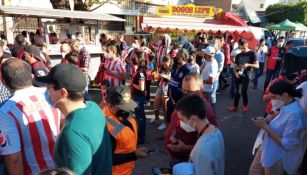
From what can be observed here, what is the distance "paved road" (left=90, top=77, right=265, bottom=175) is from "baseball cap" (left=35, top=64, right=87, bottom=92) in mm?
3135

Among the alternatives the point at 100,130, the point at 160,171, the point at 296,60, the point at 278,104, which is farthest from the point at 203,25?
the point at 100,130

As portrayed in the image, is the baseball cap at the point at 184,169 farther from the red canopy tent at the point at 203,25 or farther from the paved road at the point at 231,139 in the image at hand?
the red canopy tent at the point at 203,25

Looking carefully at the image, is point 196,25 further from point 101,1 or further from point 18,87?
point 18,87

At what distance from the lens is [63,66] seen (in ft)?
6.69

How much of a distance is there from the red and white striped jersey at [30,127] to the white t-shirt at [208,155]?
4.04 ft

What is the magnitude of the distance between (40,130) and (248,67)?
6452 mm

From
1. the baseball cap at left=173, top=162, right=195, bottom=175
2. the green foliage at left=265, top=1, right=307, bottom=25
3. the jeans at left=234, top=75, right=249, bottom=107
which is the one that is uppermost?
the green foliage at left=265, top=1, right=307, bottom=25

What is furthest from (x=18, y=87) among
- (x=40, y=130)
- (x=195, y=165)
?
(x=195, y=165)

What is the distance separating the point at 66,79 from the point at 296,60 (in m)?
4.21

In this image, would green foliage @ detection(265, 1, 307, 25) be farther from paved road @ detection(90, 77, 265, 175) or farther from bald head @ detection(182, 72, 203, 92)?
bald head @ detection(182, 72, 203, 92)

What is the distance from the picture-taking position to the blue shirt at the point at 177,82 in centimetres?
554

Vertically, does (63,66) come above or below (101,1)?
below

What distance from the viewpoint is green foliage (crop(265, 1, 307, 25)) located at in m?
37.5

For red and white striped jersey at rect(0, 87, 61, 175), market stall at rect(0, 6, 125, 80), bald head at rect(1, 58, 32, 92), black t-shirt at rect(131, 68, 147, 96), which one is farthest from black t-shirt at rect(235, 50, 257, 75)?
bald head at rect(1, 58, 32, 92)
